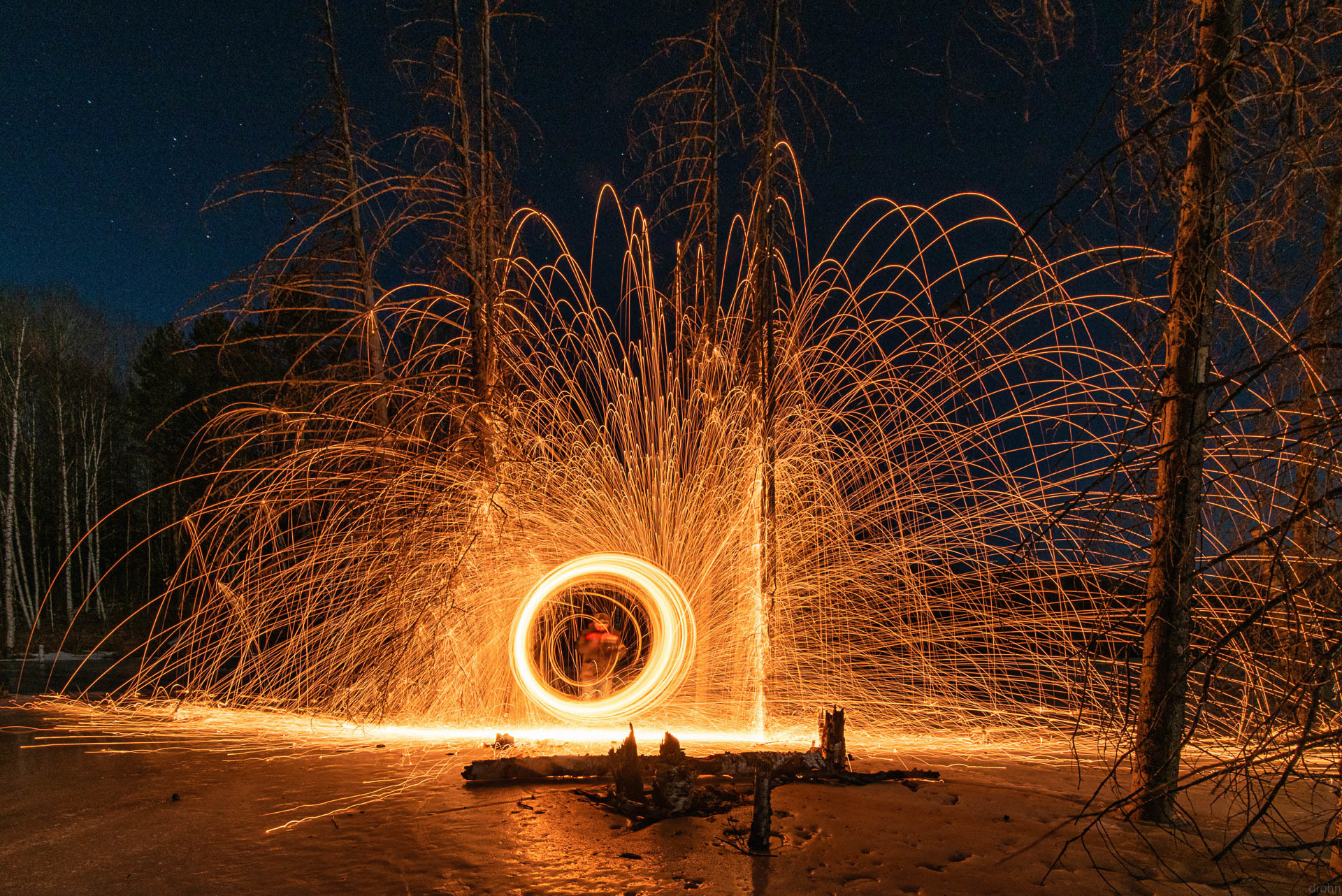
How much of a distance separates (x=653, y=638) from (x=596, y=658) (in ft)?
2.20

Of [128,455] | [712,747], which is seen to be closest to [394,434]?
[712,747]

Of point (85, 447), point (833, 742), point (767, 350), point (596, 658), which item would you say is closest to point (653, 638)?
point (596, 658)

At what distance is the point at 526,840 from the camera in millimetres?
4555

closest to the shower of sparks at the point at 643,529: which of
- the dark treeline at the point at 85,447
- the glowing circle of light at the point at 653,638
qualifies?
the glowing circle of light at the point at 653,638

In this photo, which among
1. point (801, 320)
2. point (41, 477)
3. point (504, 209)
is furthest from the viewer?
point (41, 477)

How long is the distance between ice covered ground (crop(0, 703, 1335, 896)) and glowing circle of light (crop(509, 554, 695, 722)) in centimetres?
104

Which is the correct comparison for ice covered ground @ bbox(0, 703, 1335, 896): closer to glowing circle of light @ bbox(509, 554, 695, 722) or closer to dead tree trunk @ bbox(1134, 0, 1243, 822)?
dead tree trunk @ bbox(1134, 0, 1243, 822)

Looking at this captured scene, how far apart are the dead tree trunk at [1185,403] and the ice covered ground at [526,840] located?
0.68 m

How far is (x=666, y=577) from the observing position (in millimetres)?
7105

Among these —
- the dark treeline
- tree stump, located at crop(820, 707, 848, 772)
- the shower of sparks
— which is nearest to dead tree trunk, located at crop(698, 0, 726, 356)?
the shower of sparks

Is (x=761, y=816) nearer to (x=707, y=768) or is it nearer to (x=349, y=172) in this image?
(x=707, y=768)

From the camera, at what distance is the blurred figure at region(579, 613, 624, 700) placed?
25.4 feet

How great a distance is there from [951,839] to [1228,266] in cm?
379

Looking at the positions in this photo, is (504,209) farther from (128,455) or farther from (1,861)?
(128,455)
